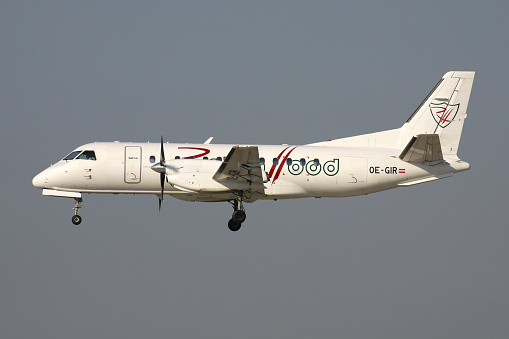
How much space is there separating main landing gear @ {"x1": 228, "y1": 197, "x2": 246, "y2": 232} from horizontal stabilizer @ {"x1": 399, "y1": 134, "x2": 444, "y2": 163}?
5.88 meters

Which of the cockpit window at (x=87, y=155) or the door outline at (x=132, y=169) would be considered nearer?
the door outline at (x=132, y=169)

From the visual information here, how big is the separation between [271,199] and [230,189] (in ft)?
6.50

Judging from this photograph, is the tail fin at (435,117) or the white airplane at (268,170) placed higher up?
the tail fin at (435,117)

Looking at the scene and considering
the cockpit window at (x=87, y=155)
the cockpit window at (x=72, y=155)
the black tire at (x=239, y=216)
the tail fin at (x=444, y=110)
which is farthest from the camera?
the tail fin at (x=444, y=110)

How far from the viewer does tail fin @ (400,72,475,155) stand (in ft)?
98.9

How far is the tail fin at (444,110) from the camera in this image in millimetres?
30141

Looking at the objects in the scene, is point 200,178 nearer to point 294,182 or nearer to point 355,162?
point 294,182

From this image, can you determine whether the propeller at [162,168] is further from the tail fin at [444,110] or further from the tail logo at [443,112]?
the tail logo at [443,112]

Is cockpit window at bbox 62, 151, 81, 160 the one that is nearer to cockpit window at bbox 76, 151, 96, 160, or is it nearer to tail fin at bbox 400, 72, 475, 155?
cockpit window at bbox 76, 151, 96, 160

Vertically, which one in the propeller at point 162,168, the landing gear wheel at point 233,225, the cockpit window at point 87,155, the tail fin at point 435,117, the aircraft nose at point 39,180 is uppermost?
the tail fin at point 435,117

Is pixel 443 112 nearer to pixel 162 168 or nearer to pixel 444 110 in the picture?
pixel 444 110

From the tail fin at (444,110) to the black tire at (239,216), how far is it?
672cm

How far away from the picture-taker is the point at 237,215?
28.2 meters

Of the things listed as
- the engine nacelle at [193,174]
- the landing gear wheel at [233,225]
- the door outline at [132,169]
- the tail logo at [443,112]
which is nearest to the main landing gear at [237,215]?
the landing gear wheel at [233,225]
